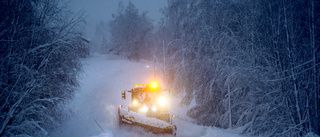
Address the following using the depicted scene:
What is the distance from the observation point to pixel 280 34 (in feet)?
20.3

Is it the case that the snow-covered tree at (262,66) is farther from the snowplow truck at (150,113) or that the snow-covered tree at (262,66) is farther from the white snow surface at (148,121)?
the white snow surface at (148,121)

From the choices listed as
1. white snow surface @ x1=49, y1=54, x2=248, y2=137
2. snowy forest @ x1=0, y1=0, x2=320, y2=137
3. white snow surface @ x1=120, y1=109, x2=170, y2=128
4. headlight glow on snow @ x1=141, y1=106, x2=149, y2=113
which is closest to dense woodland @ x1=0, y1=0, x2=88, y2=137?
snowy forest @ x1=0, y1=0, x2=320, y2=137

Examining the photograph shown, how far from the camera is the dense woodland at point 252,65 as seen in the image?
5.66 m

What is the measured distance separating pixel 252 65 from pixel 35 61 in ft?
27.2

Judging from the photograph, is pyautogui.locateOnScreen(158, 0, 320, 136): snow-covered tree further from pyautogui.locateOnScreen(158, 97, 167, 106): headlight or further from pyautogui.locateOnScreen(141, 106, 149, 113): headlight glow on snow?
pyautogui.locateOnScreen(141, 106, 149, 113): headlight glow on snow

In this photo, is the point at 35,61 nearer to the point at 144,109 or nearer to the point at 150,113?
the point at 144,109

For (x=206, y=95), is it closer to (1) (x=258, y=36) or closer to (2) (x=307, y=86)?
(1) (x=258, y=36)

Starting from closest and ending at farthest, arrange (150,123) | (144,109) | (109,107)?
(150,123) < (144,109) < (109,107)

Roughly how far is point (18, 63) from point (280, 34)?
851cm

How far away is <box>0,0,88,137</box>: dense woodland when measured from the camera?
17.5 feet

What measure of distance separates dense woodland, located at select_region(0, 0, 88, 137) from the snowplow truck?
309cm

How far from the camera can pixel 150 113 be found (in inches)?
380

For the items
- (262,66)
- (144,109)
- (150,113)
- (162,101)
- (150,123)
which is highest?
(262,66)

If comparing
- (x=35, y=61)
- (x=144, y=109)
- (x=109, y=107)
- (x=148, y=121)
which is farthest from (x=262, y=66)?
(x=109, y=107)
